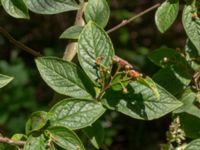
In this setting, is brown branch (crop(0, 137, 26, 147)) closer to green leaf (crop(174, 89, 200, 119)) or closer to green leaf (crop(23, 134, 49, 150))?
green leaf (crop(23, 134, 49, 150))

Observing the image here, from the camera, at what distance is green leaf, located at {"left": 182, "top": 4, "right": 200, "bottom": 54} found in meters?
1.25

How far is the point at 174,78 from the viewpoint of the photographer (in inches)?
54.2

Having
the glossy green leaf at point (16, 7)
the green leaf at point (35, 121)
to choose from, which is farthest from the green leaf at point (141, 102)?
the glossy green leaf at point (16, 7)

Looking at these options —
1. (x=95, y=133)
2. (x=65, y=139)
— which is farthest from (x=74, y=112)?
(x=95, y=133)

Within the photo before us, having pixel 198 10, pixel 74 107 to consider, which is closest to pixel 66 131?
pixel 74 107

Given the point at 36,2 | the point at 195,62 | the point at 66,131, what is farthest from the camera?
the point at 195,62

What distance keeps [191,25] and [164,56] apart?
0.17 m

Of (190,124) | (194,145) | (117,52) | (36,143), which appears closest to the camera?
(36,143)

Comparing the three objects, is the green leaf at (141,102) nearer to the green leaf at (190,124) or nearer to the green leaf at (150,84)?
the green leaf at (150,84)

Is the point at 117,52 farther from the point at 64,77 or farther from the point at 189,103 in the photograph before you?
the point at 64,77

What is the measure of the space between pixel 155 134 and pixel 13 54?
3.12ft

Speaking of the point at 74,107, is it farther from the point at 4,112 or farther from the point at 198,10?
the point at 4,112

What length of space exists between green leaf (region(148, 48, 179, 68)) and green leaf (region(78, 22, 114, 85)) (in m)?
0.21

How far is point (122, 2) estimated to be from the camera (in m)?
3.39
